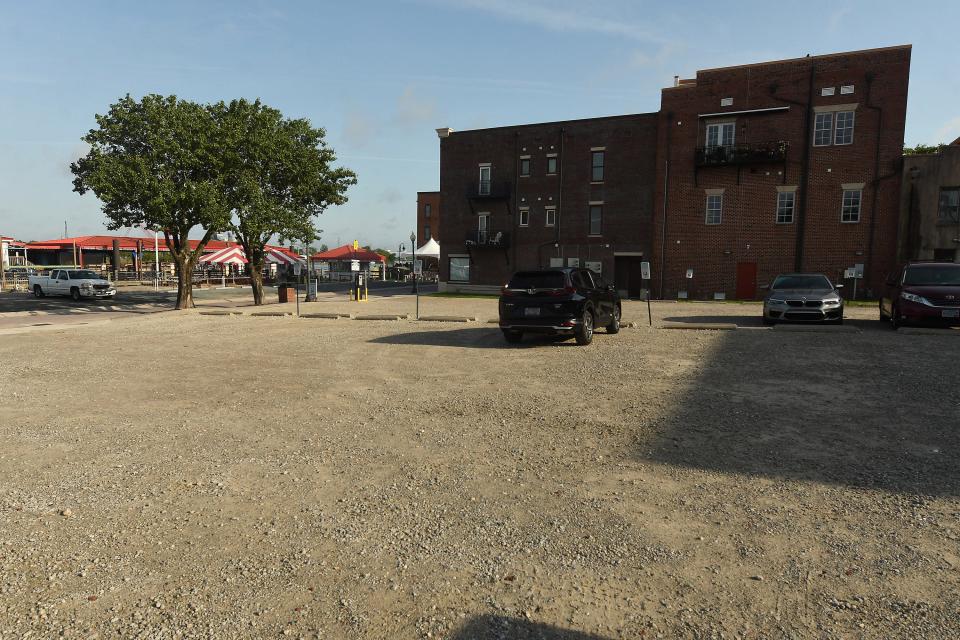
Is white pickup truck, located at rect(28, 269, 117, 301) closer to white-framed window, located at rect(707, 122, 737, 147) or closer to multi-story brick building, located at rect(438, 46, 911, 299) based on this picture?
multi-story brick building, located at rect(438, 46, 911, 299)

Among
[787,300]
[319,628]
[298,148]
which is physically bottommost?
[319,628]

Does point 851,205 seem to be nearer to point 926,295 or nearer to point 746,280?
point 746,280

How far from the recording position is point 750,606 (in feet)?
9.61

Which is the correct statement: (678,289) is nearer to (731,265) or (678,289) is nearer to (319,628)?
(731,265)

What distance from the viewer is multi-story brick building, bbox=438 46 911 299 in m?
29.8

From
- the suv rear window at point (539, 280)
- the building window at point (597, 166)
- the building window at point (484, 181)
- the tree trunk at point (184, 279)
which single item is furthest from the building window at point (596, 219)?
the suv rear window at point (539, 280)

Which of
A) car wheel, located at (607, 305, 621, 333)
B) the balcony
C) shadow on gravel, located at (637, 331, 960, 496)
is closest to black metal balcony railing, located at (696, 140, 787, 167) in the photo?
the balcony

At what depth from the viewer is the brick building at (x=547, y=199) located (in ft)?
119

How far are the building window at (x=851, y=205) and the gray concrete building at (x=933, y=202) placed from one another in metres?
1.91

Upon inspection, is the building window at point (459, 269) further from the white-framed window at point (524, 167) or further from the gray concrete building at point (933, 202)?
the gray concrete building at point (933, 202)

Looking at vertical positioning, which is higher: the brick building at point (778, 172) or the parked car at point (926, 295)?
the brick building at point (778, 172)

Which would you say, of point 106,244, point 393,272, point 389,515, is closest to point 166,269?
point 106,244

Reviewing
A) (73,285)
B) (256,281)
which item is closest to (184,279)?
(256,281)

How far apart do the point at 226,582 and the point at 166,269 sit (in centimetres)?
5733
